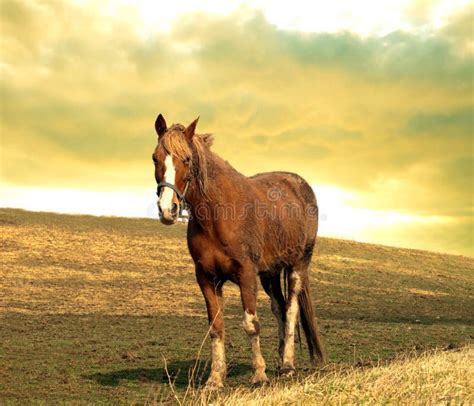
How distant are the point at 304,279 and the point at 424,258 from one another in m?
33.4

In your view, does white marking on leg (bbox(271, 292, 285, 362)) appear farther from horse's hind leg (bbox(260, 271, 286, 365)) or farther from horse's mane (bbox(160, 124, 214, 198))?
horse's mane (bbox(160, 124, 214, 198))

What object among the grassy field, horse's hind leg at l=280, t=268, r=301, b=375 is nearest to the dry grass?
the grassy field

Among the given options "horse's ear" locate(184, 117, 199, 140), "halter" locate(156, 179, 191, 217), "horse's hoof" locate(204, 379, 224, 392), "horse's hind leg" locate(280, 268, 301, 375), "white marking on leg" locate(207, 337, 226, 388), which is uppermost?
"horse's ear" locate(184, 117, 199, 140)

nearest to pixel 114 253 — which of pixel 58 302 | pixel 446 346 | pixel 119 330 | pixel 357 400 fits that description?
pixel 58 302

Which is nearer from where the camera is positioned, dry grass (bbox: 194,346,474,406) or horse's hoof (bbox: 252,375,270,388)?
dry grass (bbox: 194,346,474,406)

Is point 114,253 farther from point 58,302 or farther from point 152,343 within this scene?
point 152,343

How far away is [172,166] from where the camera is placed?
845 centimetres

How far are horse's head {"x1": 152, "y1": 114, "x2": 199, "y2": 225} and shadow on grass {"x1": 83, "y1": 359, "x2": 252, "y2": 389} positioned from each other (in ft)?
9.88

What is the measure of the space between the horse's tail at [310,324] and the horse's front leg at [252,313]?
213 cm

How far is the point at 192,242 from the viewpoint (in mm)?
9203

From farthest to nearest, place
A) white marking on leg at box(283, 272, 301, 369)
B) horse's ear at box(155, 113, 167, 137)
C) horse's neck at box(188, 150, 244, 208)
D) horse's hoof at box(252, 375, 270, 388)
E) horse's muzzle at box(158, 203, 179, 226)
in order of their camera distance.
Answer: white marking on leg at box(283, 272, 301, 369)
horse's hoof at box(252, 375, 270, 388)
horse's neck at box(188, 150, 244, 208)
horse's ear at box(155, 113, 167, 137)
horse's muzzle at box(158, 203, 179, 226)

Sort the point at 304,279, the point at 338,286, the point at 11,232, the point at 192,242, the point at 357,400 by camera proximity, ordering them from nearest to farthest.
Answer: the point at 357,400 < the point at 192,242 < the point at 304,279 < the point at 338,286 < the point at 11,232

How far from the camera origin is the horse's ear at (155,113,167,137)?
28.9 feet

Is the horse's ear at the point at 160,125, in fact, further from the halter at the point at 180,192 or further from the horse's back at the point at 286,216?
the horse's back at the point at 286,216
